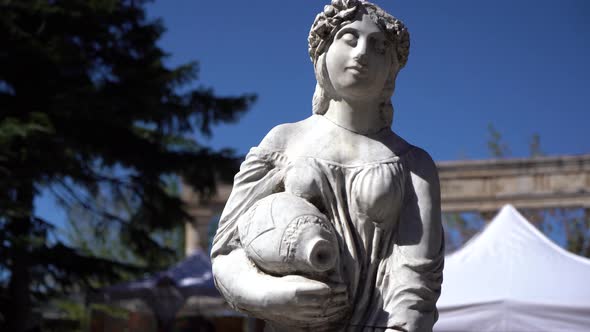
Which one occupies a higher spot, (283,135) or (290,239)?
(283,135)

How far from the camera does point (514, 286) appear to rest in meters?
8.68

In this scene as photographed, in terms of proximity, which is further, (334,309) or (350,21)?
(350,21)

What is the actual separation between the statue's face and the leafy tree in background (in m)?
9.81

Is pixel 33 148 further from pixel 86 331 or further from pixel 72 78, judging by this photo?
pixel 86 331

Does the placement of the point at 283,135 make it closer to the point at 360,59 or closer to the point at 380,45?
the point at 360,59

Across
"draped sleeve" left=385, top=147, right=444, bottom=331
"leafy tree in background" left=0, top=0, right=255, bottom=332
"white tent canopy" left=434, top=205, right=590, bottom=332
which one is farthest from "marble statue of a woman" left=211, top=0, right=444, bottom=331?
"leafy tree in background" left=0, top=0, right=255, bottom=332

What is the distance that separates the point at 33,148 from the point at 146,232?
3.90 metres

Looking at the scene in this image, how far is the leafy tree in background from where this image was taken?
13672 millimetres

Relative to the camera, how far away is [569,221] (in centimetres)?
2198

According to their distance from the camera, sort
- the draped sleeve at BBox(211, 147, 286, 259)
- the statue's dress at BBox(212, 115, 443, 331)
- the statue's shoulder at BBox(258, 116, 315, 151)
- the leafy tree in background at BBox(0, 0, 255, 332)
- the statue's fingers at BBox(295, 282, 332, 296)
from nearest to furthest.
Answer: the statue's fingers at BBox(295, 282, 332, 296)
the statue's dress at BBox(212, 115, 443, 331)
the draped sleeve at BBox(211, 147, 286, 259)
the statue's shoulder at BBox(258, 116, 315, 151)
the leafy tree in background at BBox(0, 0, 255, 332)

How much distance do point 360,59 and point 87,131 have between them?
1210 cm

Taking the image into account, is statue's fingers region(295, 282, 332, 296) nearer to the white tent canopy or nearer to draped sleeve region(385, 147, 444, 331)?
draped sleeve region(385, 147, 444, 331)

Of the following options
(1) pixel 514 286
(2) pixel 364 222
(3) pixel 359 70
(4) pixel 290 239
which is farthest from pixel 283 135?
(1) pixel 514 286

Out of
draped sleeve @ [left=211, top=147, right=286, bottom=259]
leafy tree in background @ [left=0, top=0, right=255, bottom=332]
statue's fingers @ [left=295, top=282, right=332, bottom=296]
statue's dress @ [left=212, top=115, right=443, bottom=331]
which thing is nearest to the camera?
statue's fingers @ [left=295, top=282, right=332, bottom=296]
